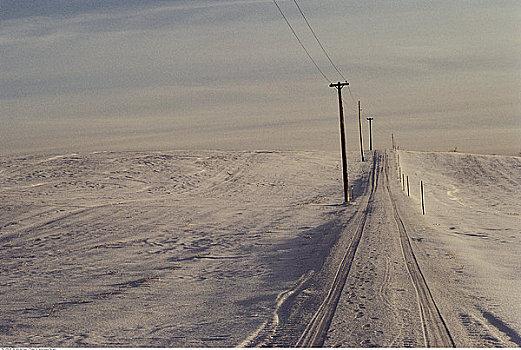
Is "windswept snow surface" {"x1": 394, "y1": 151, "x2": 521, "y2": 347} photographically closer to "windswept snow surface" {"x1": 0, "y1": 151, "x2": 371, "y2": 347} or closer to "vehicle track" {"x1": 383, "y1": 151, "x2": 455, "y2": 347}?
"vehicle track" {"x1": 383, "y1": 151, "x2": 455, "y2": 347}

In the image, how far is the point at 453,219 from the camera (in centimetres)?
2705

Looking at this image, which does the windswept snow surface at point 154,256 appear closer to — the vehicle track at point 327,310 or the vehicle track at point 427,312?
the vehicle track at point 327,310

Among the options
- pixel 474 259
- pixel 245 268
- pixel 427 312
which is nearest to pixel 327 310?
pixel 427 312

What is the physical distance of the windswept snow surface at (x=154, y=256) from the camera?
9.52 metres

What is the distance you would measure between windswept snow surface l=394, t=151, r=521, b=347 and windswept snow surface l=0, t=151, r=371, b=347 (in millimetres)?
3073

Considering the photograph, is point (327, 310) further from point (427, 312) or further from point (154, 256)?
point (154, 256)

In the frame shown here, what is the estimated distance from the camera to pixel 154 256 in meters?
17.8

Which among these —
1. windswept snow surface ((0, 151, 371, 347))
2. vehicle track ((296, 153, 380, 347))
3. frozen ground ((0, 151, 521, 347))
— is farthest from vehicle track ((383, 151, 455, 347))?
windswept snow surface ((0, 151, 371, 347))

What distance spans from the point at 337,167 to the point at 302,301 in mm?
52136

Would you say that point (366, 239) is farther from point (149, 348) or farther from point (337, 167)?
point (337, 167)

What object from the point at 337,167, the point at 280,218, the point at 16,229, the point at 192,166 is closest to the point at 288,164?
the point at 337,167

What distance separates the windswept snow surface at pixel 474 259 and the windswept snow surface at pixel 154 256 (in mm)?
3073

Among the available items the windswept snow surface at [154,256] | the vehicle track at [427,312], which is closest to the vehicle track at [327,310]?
the windswept snow surface at [154,256]

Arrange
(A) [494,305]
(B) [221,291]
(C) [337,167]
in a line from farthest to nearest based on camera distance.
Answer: (C) [337,167], (B) [221,291], (A) [494,305]
